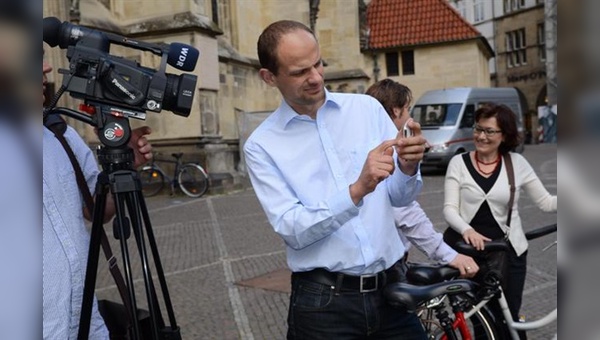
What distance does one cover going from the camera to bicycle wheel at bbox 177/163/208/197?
43.8 ft

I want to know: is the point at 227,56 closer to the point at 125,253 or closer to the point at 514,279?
the point at 514,279

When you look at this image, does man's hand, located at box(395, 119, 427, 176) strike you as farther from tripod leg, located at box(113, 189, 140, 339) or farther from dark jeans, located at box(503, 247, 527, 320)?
dark jeans, located at box(503, 247, 527, 320)

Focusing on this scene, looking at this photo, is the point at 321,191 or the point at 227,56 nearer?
the point at 321,191

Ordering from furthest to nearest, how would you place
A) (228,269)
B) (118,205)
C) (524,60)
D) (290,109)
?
1. (524,60)
2. (228,269)
3. (290,109)
4. (118,205)

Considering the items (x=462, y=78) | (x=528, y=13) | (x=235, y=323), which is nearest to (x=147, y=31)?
(x=235, y=323)

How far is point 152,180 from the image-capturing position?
45.0ft

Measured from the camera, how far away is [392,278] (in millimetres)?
2178

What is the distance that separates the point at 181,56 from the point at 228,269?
4.90 m

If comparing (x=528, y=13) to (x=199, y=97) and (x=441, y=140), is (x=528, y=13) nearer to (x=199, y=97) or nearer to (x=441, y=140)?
(x=441, y=140)

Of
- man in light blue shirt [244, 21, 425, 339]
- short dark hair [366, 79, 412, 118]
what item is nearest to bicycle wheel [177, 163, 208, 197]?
short dark hair [366, 79, 412, 118]

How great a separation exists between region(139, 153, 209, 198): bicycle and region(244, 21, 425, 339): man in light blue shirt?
11.3 m

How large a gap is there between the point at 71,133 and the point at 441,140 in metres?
16.3

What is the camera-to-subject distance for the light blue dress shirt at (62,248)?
166 centimetres

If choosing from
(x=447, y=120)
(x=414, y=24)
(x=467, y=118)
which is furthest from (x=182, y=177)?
(x=414, y=24)
